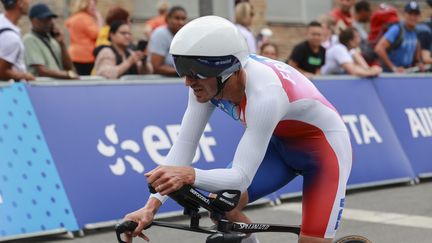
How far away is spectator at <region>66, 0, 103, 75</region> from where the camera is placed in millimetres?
10938

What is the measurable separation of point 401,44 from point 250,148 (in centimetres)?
920

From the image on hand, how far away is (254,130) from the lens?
4285 millimetres

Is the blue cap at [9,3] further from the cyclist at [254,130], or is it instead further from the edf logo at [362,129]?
the cyclist at [254,130]

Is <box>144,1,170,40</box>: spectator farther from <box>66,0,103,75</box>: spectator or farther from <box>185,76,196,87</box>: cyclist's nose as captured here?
<box>185,76,196,87</box>: cyclist's nose

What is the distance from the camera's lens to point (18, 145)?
26.1 ft

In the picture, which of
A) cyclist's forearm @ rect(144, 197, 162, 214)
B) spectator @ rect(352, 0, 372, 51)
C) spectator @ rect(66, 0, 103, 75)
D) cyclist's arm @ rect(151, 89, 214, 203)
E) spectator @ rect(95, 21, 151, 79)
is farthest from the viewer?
spectator @ rect(352, 0, 372, 51)

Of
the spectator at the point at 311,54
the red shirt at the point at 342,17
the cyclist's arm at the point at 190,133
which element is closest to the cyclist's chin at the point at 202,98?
the cyclist's arm at the point at 190,133

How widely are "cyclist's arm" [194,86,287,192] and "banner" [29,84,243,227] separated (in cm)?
400

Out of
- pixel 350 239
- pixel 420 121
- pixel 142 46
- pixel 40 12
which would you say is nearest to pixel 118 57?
pixel 40 12

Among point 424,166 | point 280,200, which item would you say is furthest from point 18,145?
point 424,166

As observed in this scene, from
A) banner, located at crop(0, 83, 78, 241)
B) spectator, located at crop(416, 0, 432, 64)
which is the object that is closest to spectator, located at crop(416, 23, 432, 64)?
spectator, located at crop(416, 0, 432, 64)

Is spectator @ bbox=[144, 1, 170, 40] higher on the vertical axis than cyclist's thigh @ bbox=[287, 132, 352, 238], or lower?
lower

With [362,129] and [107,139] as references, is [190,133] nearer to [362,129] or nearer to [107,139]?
[107,139]

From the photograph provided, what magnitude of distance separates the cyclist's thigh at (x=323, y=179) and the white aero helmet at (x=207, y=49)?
93 centimetres
